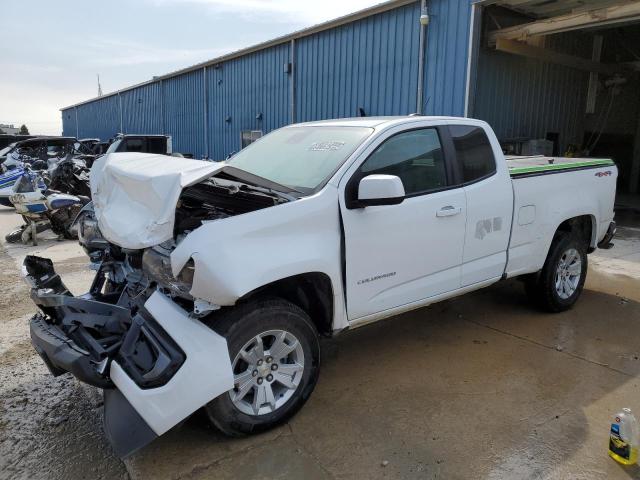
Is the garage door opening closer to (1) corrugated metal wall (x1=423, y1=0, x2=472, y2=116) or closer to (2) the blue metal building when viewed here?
(2) the blue metal building

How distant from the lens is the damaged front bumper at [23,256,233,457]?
8.66 ft

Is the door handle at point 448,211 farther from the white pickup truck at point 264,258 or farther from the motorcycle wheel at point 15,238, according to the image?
the motorcycle wheel at point 15,238

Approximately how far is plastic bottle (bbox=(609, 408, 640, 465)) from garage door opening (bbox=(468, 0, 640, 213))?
7718mm

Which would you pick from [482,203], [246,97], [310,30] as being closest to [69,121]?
[246,97]

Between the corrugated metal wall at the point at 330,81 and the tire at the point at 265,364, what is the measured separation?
771cm

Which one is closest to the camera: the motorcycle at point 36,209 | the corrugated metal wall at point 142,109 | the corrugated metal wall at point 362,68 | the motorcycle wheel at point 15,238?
the motorcycle at point 36,209

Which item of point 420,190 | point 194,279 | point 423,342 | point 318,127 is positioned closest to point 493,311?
point 423,342

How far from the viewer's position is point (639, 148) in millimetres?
15492

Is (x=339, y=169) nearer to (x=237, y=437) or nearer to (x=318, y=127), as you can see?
(x=318, y=127)

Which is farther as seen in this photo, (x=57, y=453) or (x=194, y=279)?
(x=57, y=453)

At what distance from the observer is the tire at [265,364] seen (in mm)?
2852

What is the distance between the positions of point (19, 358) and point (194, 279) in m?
2.53

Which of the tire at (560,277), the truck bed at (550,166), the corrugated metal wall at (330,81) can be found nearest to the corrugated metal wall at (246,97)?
the corrugated metal wall at (330,81)

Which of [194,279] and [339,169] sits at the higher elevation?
[339,169]
